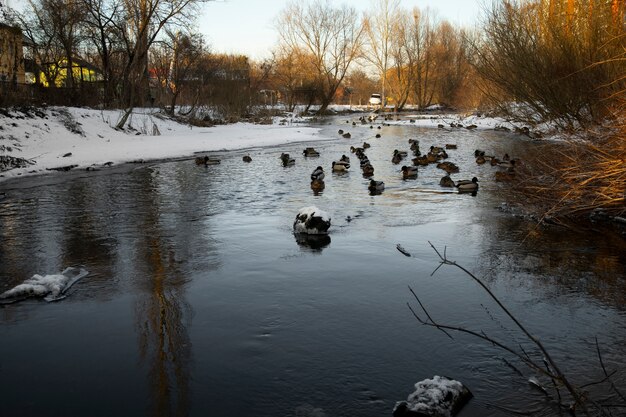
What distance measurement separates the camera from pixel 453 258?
6.32 m

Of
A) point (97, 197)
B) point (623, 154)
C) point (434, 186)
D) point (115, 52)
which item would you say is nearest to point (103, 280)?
point (97, 197)

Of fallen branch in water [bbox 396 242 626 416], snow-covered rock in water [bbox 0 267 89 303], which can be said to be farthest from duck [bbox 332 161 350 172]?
fallen branch in water [bbox 396 242 626 416]

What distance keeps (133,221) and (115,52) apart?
2358 centimetres

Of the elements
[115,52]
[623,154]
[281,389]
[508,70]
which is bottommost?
[281,389]

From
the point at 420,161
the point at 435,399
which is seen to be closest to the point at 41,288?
the point at 435,399

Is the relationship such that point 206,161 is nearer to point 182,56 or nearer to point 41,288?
point 41,288

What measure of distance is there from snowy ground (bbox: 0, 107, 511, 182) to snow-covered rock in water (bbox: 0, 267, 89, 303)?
8.84m

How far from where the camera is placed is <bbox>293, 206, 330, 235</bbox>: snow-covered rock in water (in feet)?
24.3

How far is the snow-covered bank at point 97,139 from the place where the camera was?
15.3 metres

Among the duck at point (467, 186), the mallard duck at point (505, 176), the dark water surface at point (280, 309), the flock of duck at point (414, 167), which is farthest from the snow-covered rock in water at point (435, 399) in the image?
the mallard duck at point (505, 176)

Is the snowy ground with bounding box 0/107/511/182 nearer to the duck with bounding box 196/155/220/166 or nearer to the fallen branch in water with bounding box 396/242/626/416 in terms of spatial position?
the duck with bounding box 196/155/220/166

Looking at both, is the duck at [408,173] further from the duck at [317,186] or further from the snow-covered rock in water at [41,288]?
the snow-covered rock in water at [41,288]

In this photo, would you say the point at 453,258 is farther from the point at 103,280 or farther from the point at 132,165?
the point at 132,165

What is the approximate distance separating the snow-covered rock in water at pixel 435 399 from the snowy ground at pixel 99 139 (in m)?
12.5
